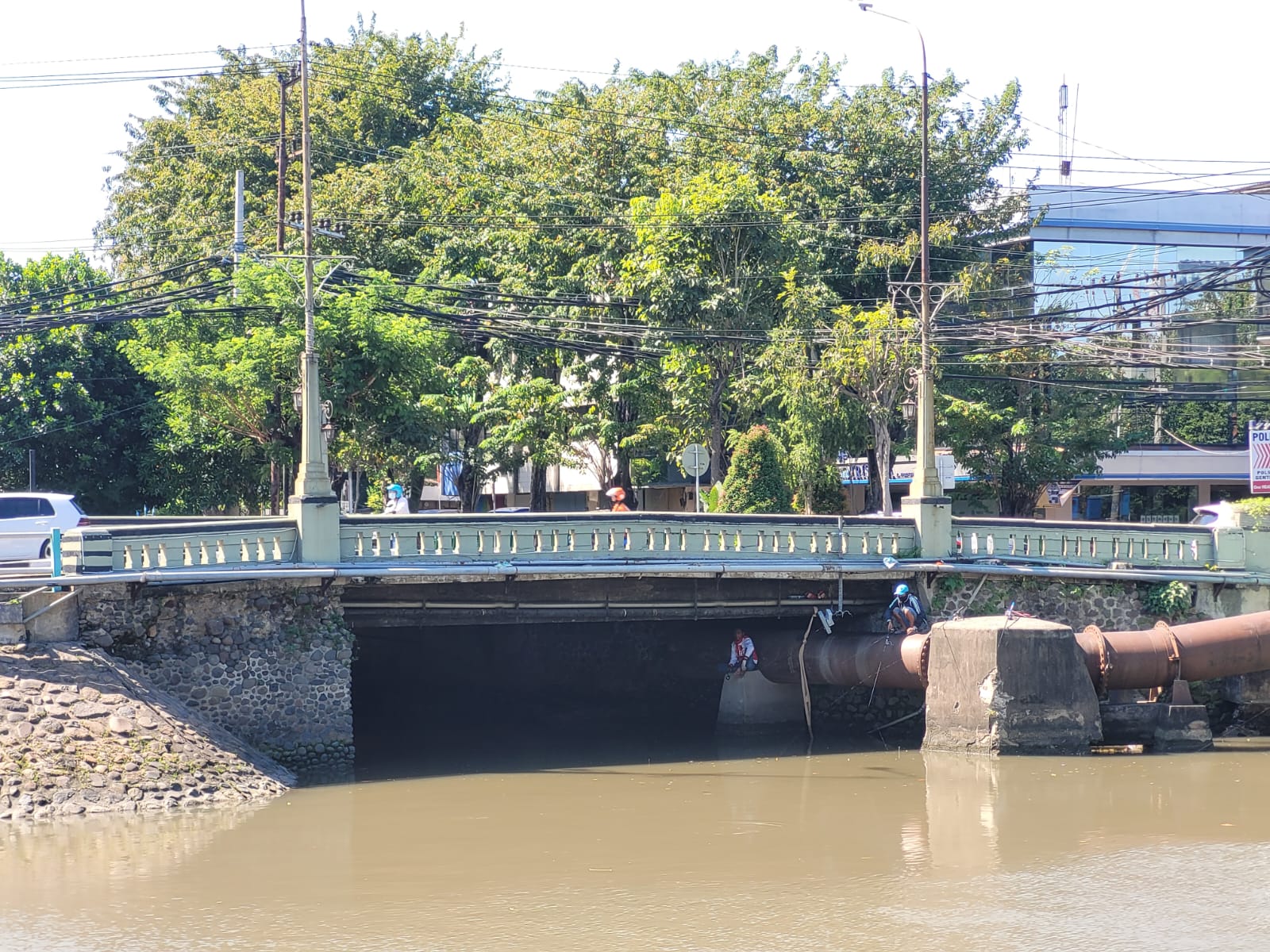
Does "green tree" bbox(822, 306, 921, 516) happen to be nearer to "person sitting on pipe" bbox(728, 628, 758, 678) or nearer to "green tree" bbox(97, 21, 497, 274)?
"person sitting on pipe" bbox(728, 628, 758, 678)

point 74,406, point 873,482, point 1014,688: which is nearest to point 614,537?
point 1014,688

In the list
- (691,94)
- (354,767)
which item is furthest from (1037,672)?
(691,94)

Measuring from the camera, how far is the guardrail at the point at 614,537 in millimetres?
22422

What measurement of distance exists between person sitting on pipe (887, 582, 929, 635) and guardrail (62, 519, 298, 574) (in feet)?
33.2

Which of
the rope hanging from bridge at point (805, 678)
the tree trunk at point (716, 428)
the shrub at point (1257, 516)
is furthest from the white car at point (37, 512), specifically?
the shrub at point (1257, 516)

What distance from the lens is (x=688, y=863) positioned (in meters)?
17.0

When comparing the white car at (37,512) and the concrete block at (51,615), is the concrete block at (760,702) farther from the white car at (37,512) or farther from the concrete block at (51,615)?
the white car at (37,512)

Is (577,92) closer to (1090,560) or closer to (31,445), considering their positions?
(31,445)

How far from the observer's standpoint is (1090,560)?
1023 inches

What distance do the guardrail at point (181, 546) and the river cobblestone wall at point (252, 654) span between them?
19.7 inches

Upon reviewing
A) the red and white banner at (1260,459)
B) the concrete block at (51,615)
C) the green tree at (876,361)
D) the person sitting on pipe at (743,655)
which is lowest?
the person sitting on pipe at (743,655)

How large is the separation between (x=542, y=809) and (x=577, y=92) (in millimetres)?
25496

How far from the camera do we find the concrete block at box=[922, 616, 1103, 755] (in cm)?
2239

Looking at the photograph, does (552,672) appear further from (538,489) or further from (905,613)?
(538,489)
